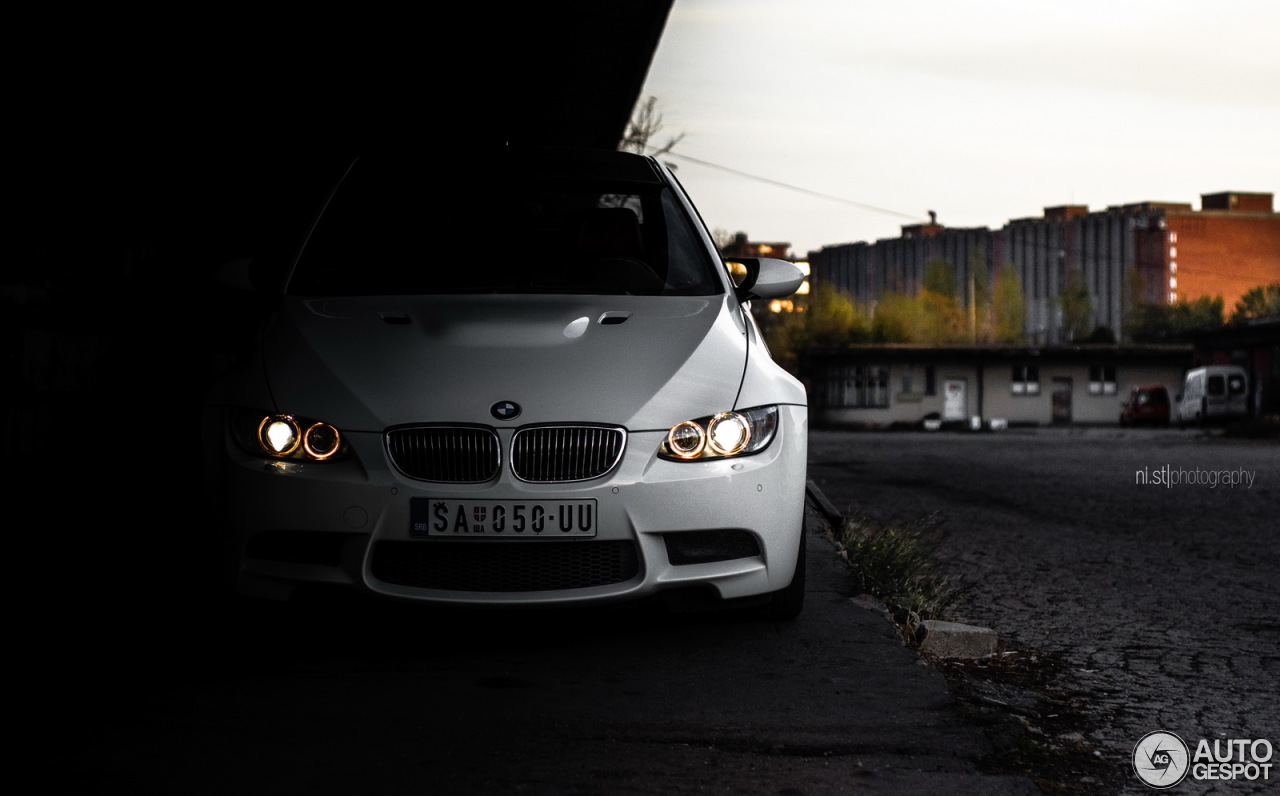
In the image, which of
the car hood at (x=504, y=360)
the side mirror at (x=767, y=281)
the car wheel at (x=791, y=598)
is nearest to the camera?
the car hood at (x=504, y=360)

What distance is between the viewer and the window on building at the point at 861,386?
66.1m

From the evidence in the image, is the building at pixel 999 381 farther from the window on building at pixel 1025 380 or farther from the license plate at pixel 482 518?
the license plate at pixel 482 518

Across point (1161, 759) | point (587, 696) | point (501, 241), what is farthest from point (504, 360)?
point (1161, 759)

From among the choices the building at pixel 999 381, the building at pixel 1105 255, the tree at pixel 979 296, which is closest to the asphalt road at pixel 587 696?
the building at pixel 999 381

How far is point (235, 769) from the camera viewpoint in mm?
2883

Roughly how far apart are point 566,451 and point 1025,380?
212 feet

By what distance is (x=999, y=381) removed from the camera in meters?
65.6

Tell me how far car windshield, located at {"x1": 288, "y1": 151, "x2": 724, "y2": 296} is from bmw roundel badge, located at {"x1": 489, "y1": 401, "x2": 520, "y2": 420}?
82cm

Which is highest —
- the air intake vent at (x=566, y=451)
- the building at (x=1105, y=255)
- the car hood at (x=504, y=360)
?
the building at (x=1105, y=255)

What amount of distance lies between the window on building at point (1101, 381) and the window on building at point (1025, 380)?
2849 millimetres

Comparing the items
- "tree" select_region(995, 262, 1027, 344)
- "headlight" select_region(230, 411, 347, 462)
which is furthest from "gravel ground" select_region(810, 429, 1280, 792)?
"tree" select_region(995, 262, 1027, 344)

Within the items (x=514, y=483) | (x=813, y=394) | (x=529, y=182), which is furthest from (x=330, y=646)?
(x=813, y=394)

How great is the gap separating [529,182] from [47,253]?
3.81 metres

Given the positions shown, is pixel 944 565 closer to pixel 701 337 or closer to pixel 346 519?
pixel 701 337
